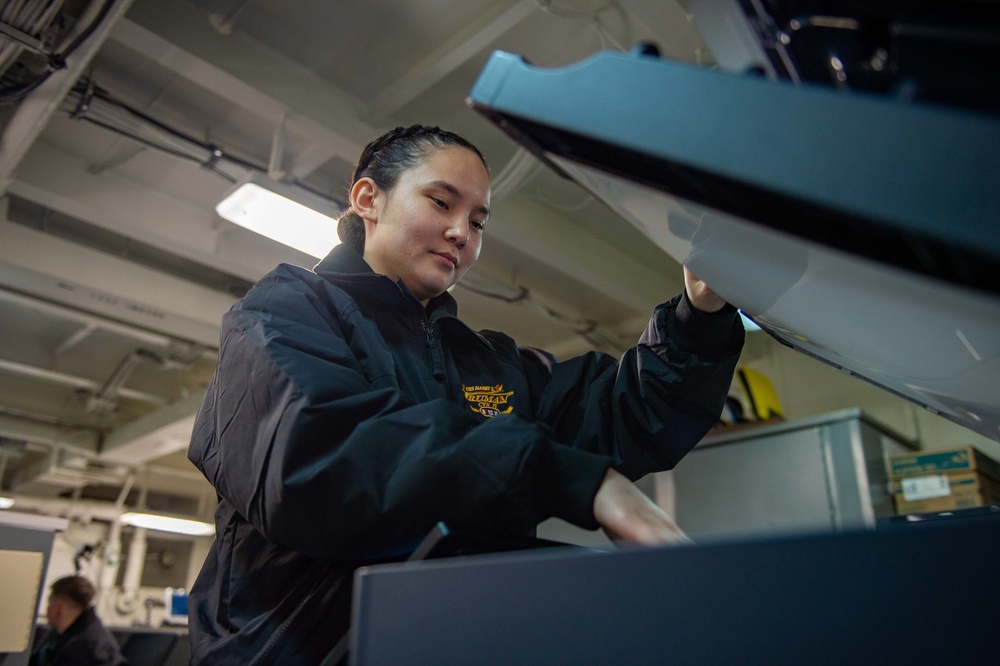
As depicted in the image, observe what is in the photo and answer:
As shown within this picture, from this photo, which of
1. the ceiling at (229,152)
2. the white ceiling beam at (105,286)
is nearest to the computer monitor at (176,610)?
the ceiling at (229,152)

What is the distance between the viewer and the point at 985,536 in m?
0.34

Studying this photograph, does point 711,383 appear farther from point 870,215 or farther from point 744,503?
point 744,503

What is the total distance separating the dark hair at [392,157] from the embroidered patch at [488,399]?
0.27 m

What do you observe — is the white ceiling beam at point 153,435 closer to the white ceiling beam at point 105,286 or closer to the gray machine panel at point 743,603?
the white ceiling beam at point 105,286

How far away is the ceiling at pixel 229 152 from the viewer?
2.67 metres

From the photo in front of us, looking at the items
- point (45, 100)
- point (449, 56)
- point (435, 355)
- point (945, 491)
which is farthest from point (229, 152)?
point (945, 491)

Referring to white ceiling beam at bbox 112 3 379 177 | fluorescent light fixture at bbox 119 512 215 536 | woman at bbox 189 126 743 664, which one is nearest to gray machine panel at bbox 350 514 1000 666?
woman at bbox 189 126 743 664

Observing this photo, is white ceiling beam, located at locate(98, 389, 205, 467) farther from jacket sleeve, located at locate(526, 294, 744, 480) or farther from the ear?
jacket sleeve, located at locate(526, 294, 744, 480)

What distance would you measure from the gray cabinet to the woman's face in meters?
2.44

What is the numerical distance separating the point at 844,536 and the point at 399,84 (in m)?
2.90

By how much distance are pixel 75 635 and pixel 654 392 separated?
13.0 ft

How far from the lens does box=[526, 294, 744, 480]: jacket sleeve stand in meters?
0.89

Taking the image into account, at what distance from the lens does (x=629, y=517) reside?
0.52m

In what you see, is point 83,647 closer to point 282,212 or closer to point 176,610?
point 176,610
